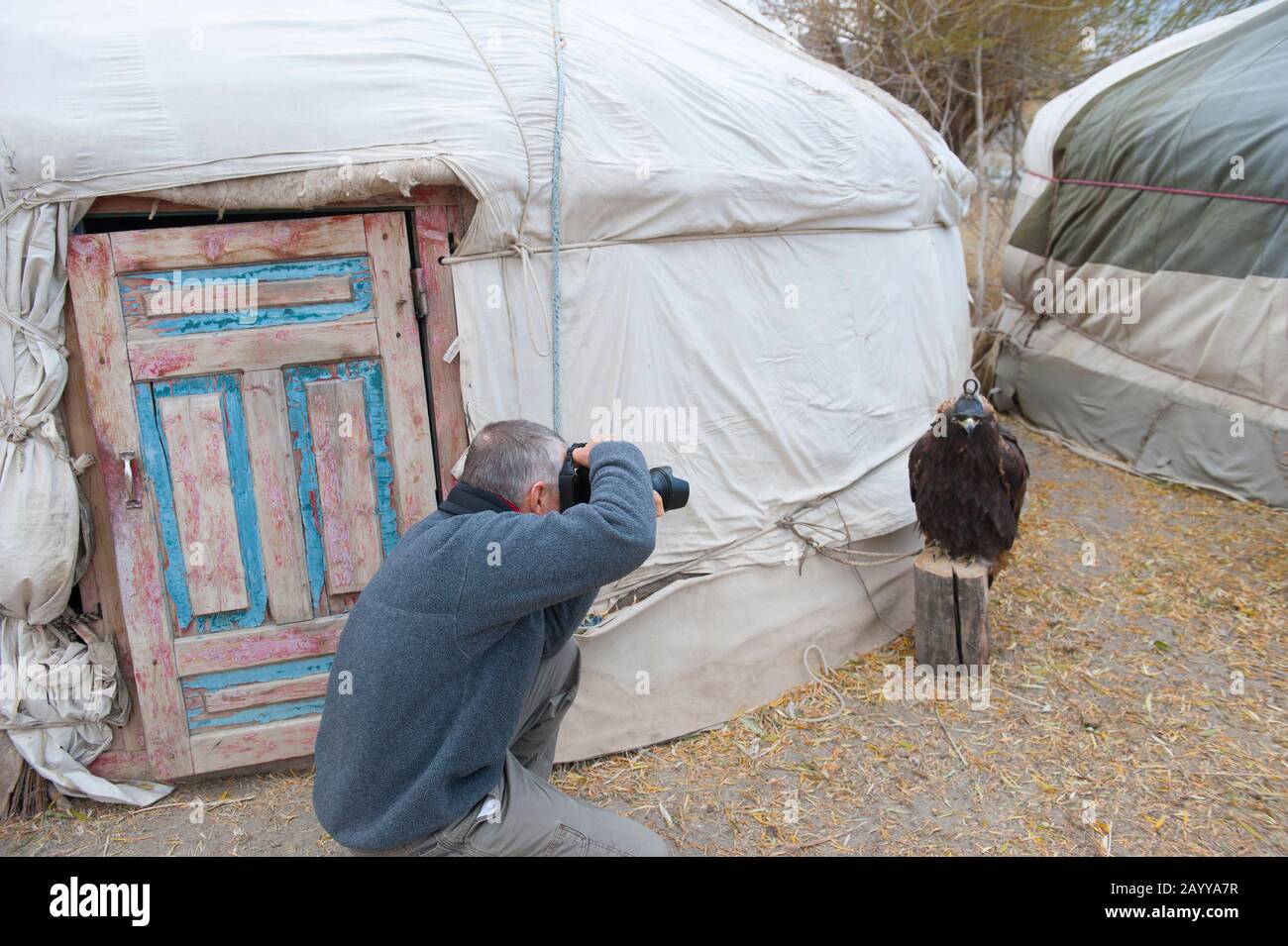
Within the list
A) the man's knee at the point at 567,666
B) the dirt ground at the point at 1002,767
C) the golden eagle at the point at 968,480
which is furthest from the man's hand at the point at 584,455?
the golden eagle at the point at 968,480

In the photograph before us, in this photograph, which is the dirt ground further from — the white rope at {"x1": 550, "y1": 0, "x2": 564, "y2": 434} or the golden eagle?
the white rope at {"x1": 550, "y1": 0, "x2": 564, "y2": 434}

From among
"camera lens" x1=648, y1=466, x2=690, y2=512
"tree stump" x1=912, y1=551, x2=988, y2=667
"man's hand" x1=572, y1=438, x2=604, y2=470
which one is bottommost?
"tree stump" x1=912, y1=551, x2=988, y2=667

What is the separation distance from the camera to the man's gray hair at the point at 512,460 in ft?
6.84

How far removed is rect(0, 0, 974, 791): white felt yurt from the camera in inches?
110

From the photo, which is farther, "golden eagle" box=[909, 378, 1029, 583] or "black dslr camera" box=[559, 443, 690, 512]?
"golden eagle" box=[909, 378, 1029, 583]

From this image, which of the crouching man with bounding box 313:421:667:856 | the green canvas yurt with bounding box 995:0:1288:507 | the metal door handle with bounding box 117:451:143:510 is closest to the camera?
the crouching man with bounding box 313:421:667:856

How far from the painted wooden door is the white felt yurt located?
13 mm

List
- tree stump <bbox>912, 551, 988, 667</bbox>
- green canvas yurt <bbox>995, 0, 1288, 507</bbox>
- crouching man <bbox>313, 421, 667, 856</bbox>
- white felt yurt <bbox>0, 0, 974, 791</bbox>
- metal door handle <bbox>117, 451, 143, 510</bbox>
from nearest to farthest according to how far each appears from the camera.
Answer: crouching man <bbox>313, 421, 667, 856</bbox>, white felt yurt <bbox>0, 0, 974, 791</bbox>, metal door handle <bbox>117, 451, 143, 510</bbox>, tree stump <bbox>912, 551, 988, 667</bbox>, green canvas yurt <bbox>995, 0, 1288, 507</bbox>

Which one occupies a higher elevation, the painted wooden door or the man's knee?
the painted wooden door

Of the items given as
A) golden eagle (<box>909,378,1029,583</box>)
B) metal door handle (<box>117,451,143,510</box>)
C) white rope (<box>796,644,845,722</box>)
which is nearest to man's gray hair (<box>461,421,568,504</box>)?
metal door handle (<box>117,451,143,510</box>)

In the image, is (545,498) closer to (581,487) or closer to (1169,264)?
(581,487)

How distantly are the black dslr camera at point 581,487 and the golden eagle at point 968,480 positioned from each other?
1.81 metres

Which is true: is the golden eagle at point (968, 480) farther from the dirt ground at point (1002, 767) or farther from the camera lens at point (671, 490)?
the camera lens at point (671, 490)

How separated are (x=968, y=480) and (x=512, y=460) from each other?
234cm
